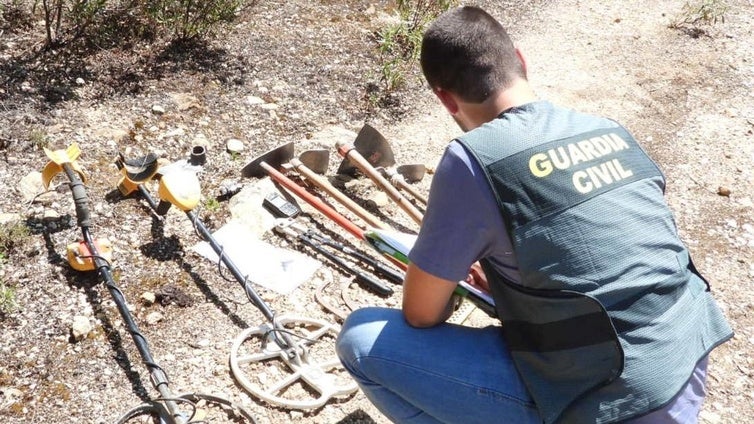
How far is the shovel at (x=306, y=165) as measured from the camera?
12.2 ft

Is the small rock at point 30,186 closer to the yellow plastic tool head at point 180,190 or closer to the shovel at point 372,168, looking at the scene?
the yellow plastic tool head at point 180,190

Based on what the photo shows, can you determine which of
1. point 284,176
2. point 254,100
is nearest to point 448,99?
point 284,176

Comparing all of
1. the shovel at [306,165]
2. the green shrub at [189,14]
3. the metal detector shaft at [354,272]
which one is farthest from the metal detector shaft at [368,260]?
the green shrub at [189,14]

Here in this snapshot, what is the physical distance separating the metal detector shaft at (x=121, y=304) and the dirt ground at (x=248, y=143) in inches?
5.3

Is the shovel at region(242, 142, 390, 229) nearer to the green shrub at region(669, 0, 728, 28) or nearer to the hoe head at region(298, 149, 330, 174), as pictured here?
the hoe head at region(298, 149, 330, 174)

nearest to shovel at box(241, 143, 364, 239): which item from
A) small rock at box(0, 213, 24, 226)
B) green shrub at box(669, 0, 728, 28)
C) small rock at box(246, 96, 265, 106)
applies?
small rock at box(246, 96, 265, 106)

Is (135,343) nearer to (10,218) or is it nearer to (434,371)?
(10,218)

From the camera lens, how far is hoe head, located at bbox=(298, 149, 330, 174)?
13.1 ft

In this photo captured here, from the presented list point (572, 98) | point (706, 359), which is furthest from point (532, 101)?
point (572, 98)

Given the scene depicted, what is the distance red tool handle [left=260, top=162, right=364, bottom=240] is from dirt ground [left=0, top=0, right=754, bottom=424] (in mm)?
104

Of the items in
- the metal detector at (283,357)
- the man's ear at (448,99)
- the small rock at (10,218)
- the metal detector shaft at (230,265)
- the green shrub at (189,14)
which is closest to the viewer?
the man's ear at (448,99)

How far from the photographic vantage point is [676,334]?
2043 millimetres

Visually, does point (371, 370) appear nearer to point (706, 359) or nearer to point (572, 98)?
point (706, 359)

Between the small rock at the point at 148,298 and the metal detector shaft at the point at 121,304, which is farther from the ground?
the metal detector shaft at the point at 121,304
